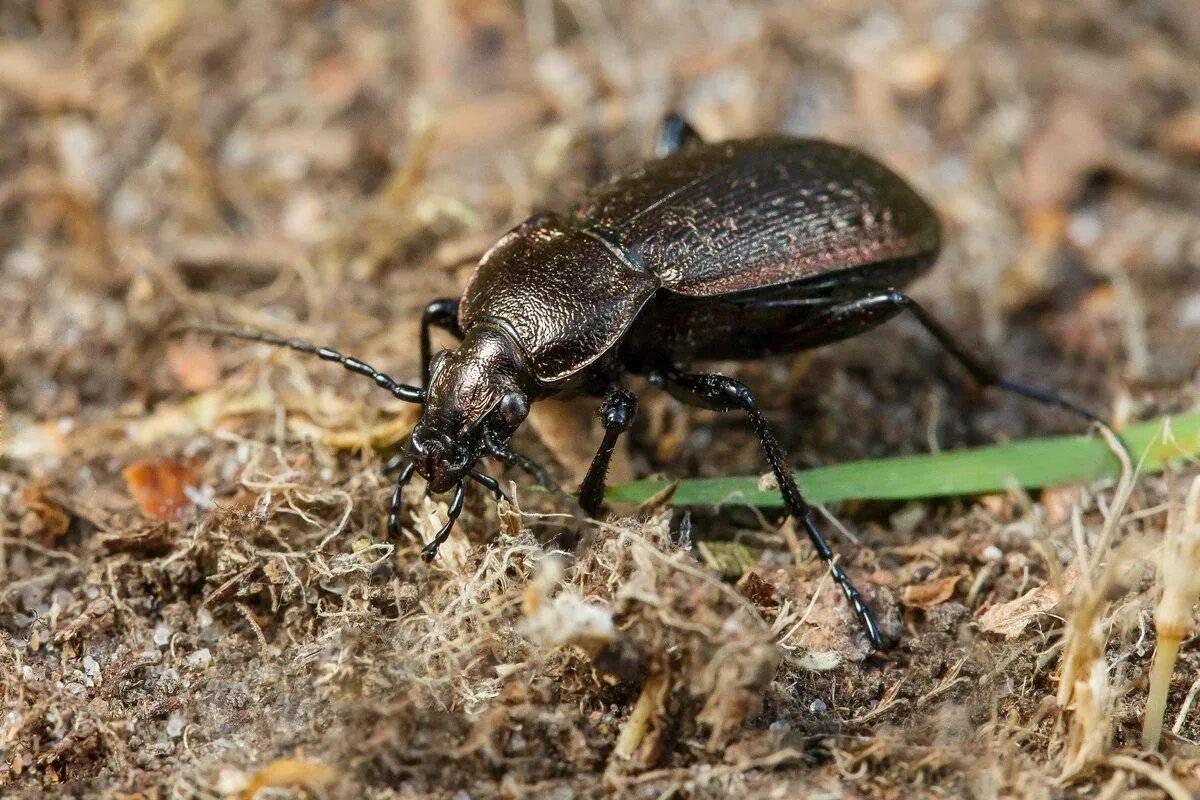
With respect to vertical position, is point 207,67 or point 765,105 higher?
point 207,67

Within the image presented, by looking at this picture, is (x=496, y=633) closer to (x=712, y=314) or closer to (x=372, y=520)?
(x=372, y=520)

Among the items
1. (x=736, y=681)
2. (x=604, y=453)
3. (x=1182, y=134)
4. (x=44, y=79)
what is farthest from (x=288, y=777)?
(x=1182, y=134)

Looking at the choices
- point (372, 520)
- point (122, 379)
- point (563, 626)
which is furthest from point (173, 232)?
point (563, 626)

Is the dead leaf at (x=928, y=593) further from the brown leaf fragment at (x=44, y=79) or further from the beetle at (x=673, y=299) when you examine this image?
the brown leaf fragment at (x=44, y=79)

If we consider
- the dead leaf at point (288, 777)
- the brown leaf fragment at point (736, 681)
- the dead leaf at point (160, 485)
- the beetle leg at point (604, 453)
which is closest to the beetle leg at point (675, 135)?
the beetle leg at point (604, 453)

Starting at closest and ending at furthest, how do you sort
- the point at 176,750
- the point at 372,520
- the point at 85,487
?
the point at 176,750 < the point at 372,520 < the point at 85,487

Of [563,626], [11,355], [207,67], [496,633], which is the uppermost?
[207,67]

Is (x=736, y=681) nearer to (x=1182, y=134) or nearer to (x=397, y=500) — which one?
(x=397, y=500)
